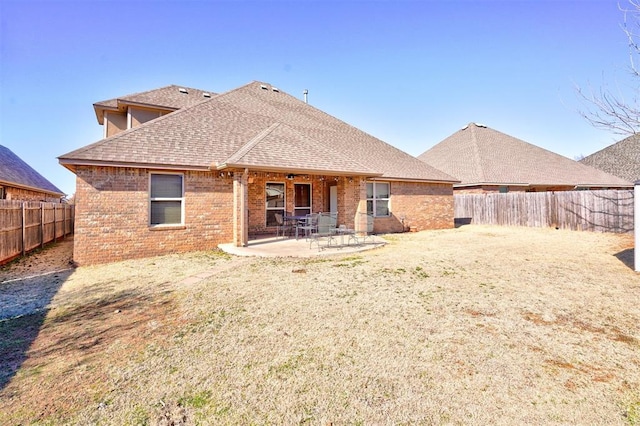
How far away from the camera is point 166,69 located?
18.0 meters

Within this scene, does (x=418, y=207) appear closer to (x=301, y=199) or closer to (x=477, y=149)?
(x=301, y=199)

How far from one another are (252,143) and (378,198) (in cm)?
717

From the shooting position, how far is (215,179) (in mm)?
10555

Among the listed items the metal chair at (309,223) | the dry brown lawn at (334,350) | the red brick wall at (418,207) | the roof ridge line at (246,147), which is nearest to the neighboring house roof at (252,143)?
the roof ridge line at (246,147)

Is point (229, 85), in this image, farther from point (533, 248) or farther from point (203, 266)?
point (533, 248)

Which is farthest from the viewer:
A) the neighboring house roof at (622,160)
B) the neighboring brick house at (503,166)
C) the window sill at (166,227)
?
the neighboring house roof at (622,160)

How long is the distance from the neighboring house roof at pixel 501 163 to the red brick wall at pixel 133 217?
18.1 metres

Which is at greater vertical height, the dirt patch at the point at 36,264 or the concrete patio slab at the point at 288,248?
the concrete patio slab at the point at 288,248

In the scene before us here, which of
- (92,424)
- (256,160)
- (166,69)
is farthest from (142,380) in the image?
(166,69)

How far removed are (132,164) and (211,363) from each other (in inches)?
318

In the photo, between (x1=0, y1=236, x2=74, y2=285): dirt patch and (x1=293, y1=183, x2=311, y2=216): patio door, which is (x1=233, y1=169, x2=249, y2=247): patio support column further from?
(x1=0, y1=236, x2=74, y2=285): dirt patch

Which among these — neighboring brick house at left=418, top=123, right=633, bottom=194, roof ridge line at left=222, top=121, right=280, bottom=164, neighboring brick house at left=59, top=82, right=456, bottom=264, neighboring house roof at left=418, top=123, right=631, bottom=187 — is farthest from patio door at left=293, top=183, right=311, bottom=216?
neighboring house roof at left=418, top=123, right=631, bottom=187

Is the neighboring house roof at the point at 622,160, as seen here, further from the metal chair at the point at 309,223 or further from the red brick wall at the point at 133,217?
the red brick wall at the point at 133,217

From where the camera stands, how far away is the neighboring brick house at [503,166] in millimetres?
21531
